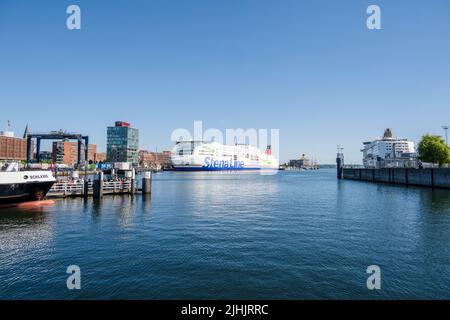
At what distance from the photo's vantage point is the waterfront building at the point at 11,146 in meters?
182

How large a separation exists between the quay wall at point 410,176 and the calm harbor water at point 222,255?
4165cm

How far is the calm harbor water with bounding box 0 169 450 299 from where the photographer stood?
12.4 metres

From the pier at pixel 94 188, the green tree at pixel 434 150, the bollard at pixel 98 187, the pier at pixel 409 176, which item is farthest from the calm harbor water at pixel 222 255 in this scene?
the green tree at pixel 434 150

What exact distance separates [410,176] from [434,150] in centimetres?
1281

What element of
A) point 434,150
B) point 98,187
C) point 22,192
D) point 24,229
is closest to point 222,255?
point 24,229

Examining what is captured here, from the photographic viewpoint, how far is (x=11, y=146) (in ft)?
618

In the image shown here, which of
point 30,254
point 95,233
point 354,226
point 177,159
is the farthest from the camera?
point 177,159

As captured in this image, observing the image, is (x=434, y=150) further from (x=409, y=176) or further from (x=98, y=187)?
(x=98, y=187)

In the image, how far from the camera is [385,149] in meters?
158

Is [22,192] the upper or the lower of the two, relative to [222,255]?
upper
